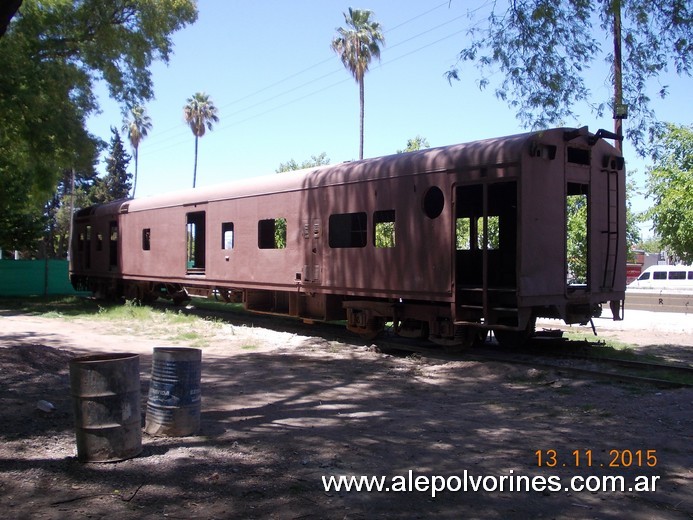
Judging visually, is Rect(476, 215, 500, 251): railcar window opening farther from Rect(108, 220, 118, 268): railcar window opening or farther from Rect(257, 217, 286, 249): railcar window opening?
Rect(108, 220, 118, 268): railcar window opening

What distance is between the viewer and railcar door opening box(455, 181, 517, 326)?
9.60 meters

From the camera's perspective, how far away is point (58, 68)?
55.7 feet

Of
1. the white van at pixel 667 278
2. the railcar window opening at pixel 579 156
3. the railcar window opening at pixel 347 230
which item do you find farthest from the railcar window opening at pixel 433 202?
the white van at pixel 667 278

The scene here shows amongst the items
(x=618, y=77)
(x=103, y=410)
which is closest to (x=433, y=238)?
(x=618, y=77)

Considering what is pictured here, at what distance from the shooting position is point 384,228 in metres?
11.5

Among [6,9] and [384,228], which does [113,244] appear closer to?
[384,228]

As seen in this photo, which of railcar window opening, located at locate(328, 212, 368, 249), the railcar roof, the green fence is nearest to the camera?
the railcar roof

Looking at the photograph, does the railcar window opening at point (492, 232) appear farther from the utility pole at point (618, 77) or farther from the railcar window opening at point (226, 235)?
the railcar window opening at point (226, 235)

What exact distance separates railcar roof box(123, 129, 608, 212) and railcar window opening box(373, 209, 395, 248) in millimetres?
698

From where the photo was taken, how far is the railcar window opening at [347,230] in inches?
450

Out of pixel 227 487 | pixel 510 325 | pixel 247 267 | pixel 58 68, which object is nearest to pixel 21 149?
pixel 58 68

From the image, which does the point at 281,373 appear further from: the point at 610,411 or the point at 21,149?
the point at 21,149

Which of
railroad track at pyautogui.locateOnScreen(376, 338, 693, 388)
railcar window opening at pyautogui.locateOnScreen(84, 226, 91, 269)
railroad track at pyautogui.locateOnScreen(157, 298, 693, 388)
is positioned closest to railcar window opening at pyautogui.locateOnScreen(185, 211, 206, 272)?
railcar window opening at pyautogui.locateOnScreen(84, 226, 91, 269)

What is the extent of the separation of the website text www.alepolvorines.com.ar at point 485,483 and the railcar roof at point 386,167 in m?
5.39
